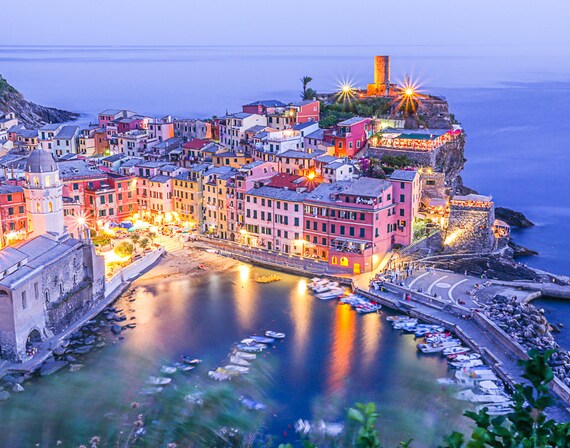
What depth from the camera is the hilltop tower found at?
216 feet

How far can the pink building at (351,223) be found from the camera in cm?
4081

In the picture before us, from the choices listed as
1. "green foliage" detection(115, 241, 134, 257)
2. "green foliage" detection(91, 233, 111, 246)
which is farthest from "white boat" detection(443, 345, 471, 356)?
"green foliage" detection(91, 233, 111, 246)

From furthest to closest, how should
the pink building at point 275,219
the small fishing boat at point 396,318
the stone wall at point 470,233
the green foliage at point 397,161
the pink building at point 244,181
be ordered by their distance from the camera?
the green foliage at point 397,161 < the pink building at point 244,181 < the stone wall at point 470,233 < the pink building at point 275,219 < the small fishing boat at point 396,318

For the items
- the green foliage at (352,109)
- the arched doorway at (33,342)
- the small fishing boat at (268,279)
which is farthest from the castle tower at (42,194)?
the green foliage at (352,109)

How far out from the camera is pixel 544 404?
7.61 meters

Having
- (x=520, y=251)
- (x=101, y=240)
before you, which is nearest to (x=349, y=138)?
(x=520, y=251)

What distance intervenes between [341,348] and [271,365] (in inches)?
141

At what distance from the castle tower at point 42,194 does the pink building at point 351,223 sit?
14261 millimetres

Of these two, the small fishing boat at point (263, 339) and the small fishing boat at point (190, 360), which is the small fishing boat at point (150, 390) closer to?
the small fishing boat at point (190, 360)

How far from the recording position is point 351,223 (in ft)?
136

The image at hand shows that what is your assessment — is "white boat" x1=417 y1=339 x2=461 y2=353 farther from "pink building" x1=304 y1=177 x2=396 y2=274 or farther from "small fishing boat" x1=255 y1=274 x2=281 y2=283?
"small fishing boat" x1=255 y1=274 x2=281 y2=283

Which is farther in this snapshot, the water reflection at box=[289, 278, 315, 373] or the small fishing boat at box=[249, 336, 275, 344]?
the small fishing boat at box=[249, 336, 275, 344]

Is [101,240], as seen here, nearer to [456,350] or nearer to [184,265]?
[184,265]

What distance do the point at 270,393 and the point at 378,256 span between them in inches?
640
